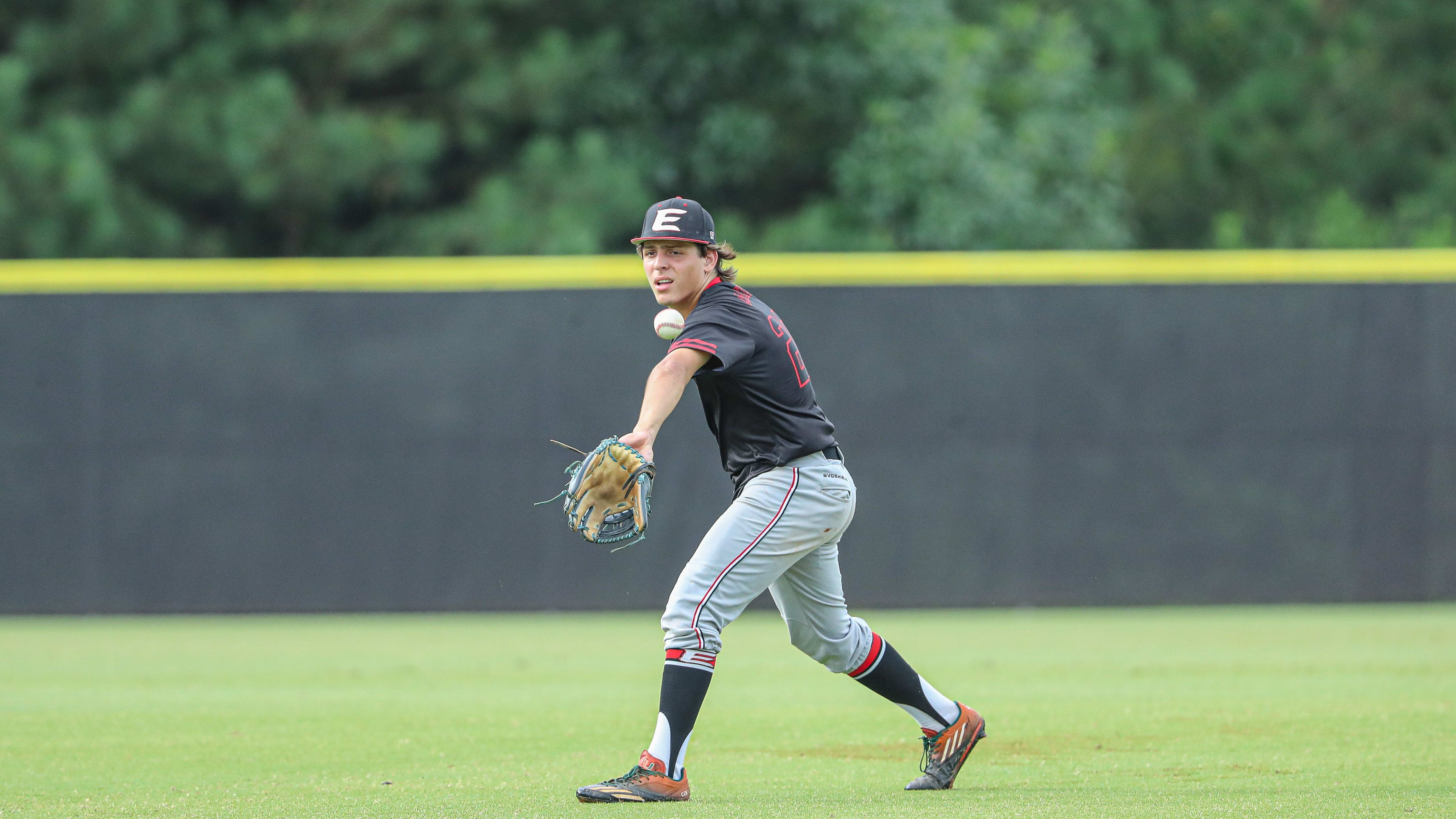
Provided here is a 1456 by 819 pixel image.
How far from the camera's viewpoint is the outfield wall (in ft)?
34.3

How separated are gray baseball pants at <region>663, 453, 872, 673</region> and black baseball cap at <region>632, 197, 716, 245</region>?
710 millimetres

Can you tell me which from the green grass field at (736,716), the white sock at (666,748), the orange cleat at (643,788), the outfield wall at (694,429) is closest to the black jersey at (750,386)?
the white sock at (666,748)

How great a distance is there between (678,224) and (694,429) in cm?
559

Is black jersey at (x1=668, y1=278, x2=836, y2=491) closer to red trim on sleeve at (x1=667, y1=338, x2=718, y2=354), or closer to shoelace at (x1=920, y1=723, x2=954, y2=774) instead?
red trim on sleeve at (x1=667, y1=338, x2=718, y2=354)

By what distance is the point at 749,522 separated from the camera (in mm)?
4902

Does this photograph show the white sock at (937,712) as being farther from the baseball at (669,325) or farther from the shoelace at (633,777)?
the baseball at (669,325)

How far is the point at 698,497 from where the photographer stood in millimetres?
10531

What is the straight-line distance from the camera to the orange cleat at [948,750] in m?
5.07

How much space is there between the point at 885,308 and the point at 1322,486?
2.93 m

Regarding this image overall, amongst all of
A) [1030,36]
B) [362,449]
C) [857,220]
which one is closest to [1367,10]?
[1030,36]

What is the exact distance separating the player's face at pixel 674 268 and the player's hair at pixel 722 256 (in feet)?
0.05

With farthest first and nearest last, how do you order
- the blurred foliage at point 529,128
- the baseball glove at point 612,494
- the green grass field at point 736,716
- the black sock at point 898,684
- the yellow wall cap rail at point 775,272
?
the blurred foliage at point 529,128 → the yellow wall cap rail at point 775,272 → the black sock at point 898,684 → the green grass field at point 736,716 → the baseball glove at point 612,494

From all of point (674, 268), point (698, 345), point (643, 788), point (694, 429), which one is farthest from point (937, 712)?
point (694, 429)

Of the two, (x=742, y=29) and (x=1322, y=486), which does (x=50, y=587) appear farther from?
(x=742, y=29)
